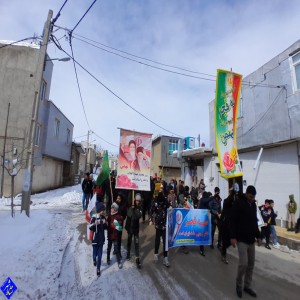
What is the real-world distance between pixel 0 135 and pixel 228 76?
1599 cm

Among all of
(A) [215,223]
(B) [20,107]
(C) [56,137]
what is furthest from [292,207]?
(C) [56,137]

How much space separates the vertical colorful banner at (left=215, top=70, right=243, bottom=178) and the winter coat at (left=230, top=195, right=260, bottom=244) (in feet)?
7.85

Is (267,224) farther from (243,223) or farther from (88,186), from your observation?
(88,186)

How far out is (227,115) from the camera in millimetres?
8484

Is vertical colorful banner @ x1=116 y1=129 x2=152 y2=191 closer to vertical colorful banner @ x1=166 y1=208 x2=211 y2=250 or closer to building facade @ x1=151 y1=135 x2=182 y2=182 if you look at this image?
vertical colorful banner @ x1=166 y1=208 x2=211 y2=250

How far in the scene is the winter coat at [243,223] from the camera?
17.4 feet

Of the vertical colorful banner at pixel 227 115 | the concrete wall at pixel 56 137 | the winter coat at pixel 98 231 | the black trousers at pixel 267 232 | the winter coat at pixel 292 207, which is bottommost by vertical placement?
the black trousers at pixel 267 232

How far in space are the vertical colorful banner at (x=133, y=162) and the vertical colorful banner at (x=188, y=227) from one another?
1267 millimetres

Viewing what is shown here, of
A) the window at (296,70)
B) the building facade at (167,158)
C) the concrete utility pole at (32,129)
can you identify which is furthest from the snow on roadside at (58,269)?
the building facade at (167,158)

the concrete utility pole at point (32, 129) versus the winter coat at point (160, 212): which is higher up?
the concrete utility pole at point (32, 129)

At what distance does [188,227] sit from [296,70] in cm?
825

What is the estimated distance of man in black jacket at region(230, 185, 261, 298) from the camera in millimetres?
5262

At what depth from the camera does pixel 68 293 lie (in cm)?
523

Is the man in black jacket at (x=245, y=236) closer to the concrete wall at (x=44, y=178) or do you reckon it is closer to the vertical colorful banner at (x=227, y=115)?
the vertical colorful banner at (x=227, y=115)
